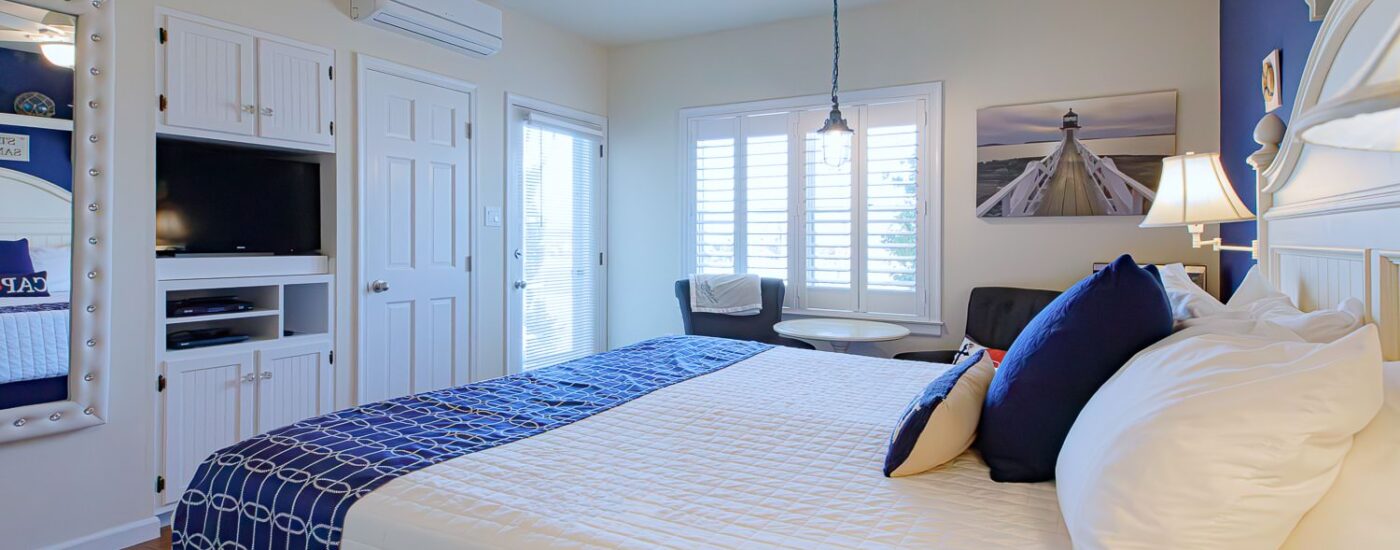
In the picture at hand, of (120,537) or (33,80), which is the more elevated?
(33,80)

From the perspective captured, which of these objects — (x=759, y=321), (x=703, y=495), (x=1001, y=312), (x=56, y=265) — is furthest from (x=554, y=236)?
(x=703, y=495)

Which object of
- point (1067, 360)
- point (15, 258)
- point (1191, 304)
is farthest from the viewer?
point (15, 258)

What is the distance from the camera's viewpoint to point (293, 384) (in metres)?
3.16

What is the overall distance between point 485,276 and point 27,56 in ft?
7.25

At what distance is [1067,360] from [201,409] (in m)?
3.21

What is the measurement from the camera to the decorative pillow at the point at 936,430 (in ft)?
4.57

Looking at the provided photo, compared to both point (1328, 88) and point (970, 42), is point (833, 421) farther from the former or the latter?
point (970, 42)

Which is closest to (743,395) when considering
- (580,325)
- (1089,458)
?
(1089,458)

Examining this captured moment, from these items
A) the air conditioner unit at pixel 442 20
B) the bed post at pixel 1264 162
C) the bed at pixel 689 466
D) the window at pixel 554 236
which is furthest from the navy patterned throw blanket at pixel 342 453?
the window at pixel 554 236

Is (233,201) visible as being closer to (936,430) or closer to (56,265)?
(56,265)

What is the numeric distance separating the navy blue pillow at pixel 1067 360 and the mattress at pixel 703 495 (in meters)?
0.07

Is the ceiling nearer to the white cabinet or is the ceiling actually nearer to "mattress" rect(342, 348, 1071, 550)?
the white cabinet

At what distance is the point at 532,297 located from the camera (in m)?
4.51

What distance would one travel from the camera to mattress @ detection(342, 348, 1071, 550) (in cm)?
113
